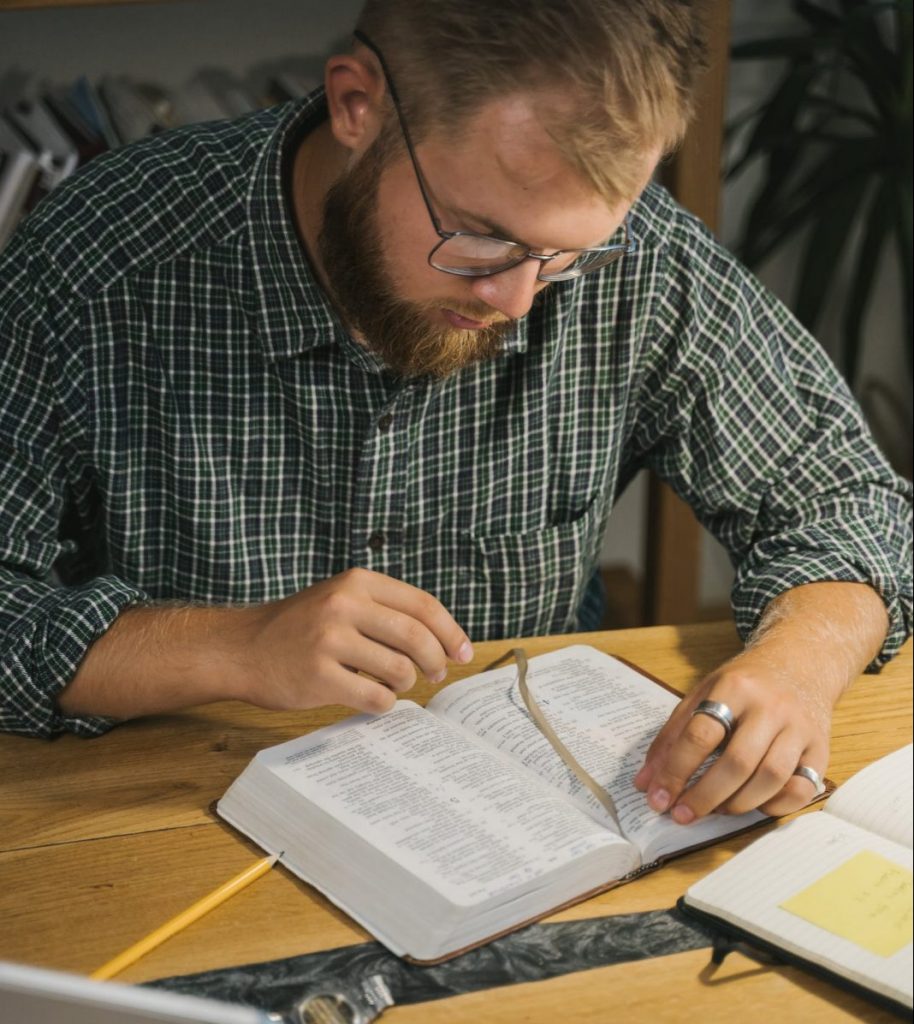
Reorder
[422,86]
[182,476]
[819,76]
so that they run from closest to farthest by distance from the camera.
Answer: [422,86] < [182,476] < [819,76]

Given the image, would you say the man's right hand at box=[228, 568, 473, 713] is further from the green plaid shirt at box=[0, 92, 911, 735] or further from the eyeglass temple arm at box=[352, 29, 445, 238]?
the eyeglass temple arm at box=[352, 29, 445, 238]

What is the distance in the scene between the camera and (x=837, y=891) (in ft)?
2.53

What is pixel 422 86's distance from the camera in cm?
100

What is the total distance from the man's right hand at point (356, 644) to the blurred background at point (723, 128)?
961 millimetres

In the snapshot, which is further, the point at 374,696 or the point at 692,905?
the point at 374,696

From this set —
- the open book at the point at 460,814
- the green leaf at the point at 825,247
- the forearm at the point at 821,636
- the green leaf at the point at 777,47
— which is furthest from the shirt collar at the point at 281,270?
the green leaf at the point at 825,247

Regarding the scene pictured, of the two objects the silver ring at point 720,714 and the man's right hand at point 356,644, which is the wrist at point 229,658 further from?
the silver ring at point 720,714

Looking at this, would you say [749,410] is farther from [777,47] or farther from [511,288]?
[777,47]

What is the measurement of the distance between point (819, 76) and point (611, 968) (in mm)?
2070

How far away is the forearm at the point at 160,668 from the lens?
1.03 m

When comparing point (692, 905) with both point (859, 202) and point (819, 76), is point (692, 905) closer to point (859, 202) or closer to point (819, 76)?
point (859, 202)

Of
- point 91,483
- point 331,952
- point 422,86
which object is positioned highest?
point 422,86

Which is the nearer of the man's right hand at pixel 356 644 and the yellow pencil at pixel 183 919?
the yellow pencil at pixel 183 919

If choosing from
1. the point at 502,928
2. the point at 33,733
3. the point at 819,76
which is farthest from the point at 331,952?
the point at 819,76
